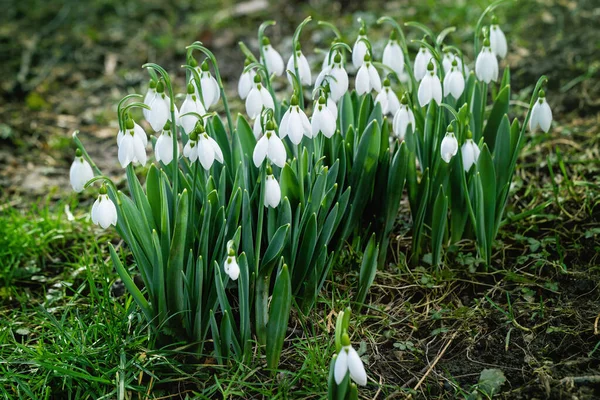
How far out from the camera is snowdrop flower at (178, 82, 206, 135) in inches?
84.3

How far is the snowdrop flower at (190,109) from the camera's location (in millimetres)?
2141

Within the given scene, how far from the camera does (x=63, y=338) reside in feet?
7.68

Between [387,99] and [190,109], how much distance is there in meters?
0.78

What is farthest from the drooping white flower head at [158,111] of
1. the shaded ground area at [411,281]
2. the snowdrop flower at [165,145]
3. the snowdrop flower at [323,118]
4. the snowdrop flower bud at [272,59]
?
the shaded ground area at [411,281]

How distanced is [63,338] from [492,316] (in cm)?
146

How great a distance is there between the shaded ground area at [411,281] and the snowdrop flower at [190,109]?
2.26 ft

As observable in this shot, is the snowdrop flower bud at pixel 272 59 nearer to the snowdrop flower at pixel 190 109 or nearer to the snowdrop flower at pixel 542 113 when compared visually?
the snowdrop flower at pixel 190 109

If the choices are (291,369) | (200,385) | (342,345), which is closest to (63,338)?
(200,385)

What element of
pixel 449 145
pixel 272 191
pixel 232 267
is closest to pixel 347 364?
pixel 232 267

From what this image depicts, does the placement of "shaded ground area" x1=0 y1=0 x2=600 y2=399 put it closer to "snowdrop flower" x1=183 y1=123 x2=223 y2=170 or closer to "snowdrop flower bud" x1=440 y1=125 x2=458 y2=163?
"snowdrop flower bud" x1=440 y1=125 x2=458 y2=163

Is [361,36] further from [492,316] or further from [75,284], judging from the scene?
[75,284]

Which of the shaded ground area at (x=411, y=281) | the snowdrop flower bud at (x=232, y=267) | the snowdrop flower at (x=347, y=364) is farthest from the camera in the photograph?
the shaded ground area at (x=411, y=281)

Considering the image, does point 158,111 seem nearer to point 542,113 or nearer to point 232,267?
point 232,267

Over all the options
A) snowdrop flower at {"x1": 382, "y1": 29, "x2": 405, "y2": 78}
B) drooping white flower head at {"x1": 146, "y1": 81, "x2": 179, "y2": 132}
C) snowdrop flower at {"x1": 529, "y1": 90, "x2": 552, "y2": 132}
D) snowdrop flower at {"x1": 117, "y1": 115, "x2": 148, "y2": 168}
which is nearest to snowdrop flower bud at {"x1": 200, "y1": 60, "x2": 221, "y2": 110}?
drooping white flower head at {"x1": 146, "y1": 81, "x2": 179, "y2": 132}
